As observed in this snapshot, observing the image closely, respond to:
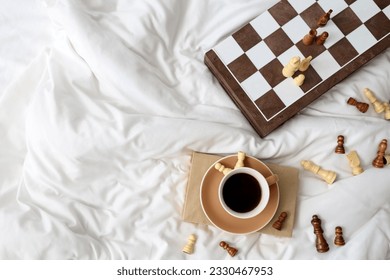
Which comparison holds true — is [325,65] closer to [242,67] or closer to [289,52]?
[289,52]

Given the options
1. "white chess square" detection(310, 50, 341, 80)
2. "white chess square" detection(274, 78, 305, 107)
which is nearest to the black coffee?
"white chess square" detection(274, 78, 305, 107)

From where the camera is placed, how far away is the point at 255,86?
1155 millimetres

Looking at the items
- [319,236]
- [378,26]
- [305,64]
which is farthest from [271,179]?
[378,26]

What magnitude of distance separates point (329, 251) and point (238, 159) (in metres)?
0.34

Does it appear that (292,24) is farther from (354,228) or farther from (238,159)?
(354,228)

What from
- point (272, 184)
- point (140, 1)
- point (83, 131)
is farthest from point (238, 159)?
point (140, 1)

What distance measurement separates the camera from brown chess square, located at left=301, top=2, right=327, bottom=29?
1.19 m

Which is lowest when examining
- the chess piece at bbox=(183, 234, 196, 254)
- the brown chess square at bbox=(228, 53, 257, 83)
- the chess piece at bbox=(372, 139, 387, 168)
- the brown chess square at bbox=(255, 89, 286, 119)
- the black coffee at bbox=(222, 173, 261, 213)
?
the chess piece at bbox=(183, 234, 196, 254)

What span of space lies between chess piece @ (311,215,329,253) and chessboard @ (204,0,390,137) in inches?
10.2

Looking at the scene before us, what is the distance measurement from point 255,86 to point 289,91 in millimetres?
91

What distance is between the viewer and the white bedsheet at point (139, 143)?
42.9 inches

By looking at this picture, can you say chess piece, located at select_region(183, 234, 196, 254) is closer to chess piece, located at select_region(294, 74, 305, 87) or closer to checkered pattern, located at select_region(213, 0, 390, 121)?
checkered pattern, located at select_region(213, 0, 390, 121)

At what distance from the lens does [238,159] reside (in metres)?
1.10

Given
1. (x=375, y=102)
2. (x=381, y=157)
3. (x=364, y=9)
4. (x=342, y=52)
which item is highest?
(x=364, y=9)
